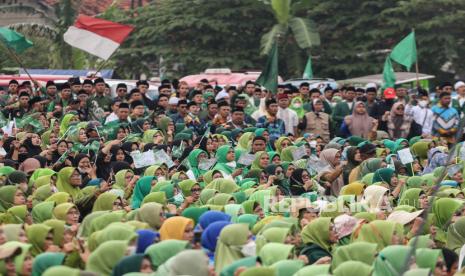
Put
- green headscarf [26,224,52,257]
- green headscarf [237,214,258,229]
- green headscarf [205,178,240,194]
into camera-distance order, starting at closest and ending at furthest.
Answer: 1. green headscarf [26,224,52,257]
2. green headscarf [237,214,258,229]
3. green headscarf [205,178,240,194]

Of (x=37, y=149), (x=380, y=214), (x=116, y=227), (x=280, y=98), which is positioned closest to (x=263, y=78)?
(x=280, y=98)

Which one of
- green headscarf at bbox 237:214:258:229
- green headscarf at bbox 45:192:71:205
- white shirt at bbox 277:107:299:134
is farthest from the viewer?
white shirt at bbox 277:107:299:134

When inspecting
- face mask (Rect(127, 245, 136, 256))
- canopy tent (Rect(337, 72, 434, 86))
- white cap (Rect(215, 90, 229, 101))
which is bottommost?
canopy tent (Rect(337, 72, 434, 86))

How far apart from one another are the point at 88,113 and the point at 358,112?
3428 millimetres

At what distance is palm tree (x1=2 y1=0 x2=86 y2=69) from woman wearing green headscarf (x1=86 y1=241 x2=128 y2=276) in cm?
2122

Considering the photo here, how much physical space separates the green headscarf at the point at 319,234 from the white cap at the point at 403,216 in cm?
78

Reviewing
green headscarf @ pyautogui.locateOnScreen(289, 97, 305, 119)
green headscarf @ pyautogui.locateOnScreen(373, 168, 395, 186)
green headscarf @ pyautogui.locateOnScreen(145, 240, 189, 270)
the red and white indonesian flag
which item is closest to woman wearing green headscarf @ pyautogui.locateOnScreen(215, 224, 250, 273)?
green headscarf @ pyautogui.locateOnScreen(145, 240, 189, 270)

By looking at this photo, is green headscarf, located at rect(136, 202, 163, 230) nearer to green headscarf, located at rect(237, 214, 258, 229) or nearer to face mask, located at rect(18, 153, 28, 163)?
green headscarf, located at rect(237, 214, 258, 229)

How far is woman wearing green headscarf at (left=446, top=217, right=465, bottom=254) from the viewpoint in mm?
11977

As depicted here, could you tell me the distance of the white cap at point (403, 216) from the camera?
1193 centimetres

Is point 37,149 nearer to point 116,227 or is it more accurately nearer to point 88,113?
point 88,113

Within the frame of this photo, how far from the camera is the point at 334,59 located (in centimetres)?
3475

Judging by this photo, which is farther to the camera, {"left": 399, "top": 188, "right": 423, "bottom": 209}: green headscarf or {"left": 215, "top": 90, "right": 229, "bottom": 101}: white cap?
{"left": 215, "top": 90, "right": 229, "bottom": 101}: white cap

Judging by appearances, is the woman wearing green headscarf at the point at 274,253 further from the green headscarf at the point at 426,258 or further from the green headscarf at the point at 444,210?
the green headscarf at the point at 444,210
